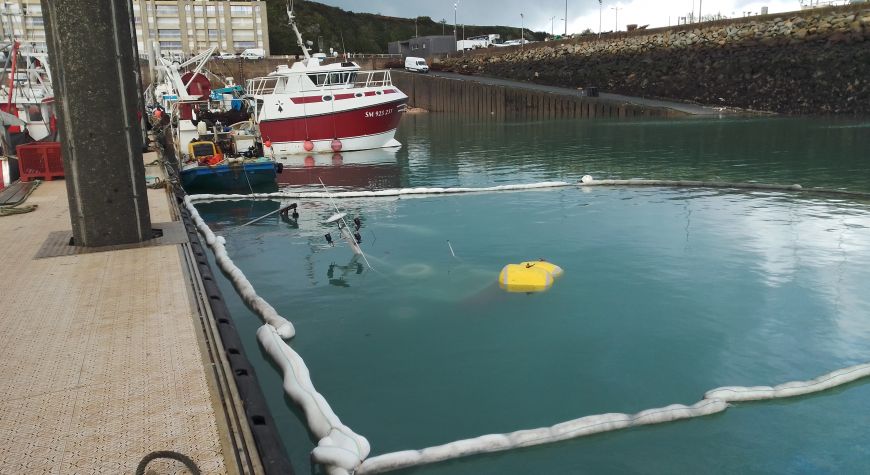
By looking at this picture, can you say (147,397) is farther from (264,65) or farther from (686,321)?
(264,65)

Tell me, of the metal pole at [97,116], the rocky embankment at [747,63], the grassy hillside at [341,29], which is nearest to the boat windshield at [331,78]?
the metal pole at [97,116]

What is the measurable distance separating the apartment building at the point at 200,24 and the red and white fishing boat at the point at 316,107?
6677cm

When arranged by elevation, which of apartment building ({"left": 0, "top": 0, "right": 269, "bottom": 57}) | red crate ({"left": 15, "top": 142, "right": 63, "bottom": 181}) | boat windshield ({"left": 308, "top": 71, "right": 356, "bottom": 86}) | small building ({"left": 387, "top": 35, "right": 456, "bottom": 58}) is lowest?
red crate ({"left": 15, "top": 142, "right": 63, "bottom": 181})

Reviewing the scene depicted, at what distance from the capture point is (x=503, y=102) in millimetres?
50750

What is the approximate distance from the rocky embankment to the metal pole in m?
44.7

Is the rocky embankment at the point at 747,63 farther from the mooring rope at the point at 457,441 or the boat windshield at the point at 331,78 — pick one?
the mooring rope at the point at 457,441

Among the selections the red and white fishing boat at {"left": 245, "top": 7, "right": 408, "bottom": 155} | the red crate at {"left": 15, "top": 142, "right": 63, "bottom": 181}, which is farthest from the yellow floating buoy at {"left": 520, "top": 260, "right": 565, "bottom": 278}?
the red and white fishing boat at {"left": 245, "top": 7, "right": 408, "bottom": 155}

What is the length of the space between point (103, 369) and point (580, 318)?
16.5 ft

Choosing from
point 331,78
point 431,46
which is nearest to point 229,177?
point 331,78

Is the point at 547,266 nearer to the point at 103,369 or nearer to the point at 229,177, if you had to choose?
the point at 103,369

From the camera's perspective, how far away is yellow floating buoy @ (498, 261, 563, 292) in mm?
8484

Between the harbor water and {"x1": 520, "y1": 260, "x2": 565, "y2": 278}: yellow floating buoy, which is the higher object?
{"x1": 520, "y1": 260, "x2": 565, "y2": 278}: yellow floating buoy

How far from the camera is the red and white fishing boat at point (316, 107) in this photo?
2692 centimetres

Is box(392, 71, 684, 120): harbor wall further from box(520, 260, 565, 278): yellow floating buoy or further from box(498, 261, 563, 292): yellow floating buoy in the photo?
box(498, 261, 563, 292): yellow floating buoy
